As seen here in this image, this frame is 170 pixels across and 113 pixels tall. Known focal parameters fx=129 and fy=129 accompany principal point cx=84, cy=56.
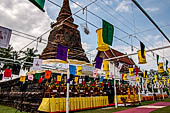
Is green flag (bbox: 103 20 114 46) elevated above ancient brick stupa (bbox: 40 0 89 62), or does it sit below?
below

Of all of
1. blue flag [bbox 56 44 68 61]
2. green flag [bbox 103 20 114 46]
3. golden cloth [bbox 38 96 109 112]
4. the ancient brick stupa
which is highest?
the ancient brick stupa

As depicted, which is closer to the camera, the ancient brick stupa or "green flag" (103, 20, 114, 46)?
"green flag" (103, 20, 114, 46)

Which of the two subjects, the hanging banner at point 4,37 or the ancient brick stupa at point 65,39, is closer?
the hanging banner at point 4,37

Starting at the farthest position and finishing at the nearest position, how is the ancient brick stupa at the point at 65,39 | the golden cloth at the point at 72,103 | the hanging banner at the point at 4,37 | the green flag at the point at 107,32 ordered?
the ancient brick stupa at the point at 65,39
the golden cloth at the point at 72,103
the green flag at the point at 107,32
the hanging banner at the point at 4,37

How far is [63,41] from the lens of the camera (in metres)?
20.5

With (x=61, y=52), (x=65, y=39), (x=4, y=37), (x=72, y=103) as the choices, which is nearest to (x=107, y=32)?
(x=61, y=52)

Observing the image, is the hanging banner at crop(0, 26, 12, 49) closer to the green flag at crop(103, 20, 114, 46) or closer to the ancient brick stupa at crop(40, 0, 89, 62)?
the green flag at crop(103, 20, 114, 46)

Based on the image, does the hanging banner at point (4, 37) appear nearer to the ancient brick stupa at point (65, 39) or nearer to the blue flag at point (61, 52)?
the blue flag at point (61, 52)

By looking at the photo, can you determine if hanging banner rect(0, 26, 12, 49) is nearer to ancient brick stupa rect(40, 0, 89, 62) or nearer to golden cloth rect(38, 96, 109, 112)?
golden cloth rect(38, 96, 109, 112)

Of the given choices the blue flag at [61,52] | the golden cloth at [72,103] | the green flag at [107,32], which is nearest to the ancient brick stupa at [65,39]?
the golden cloth at [72,103]

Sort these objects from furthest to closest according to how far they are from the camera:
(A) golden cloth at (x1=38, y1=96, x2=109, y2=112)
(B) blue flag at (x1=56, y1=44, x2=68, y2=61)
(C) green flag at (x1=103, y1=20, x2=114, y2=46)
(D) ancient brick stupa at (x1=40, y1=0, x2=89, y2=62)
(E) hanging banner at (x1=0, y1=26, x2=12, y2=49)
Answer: (D) ancient brick stupa at (x1=40, y1=0, x2=89, y2=62)
(A) golden cloth at (x1=38, y1=96, x2=109, y2=112)
(B) blue flag at (x1=56, y1=44, x2=68, y2=61)
(C) green flag at (x1=103, y1=20, x2=114, y2=46)
(E) hanging banner at (x1=0, y1=26, x2=12, y2=49)

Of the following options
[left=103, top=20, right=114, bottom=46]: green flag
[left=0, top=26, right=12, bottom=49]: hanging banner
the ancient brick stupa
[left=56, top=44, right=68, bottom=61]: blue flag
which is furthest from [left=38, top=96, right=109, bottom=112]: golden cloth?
the ancient brick stupa

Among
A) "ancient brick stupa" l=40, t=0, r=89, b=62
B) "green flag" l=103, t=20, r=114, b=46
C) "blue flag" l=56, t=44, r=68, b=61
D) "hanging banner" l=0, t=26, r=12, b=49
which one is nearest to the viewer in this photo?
"hanging banner" l=0, t=26, r=12, b=49

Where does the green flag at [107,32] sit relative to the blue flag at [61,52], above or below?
above
